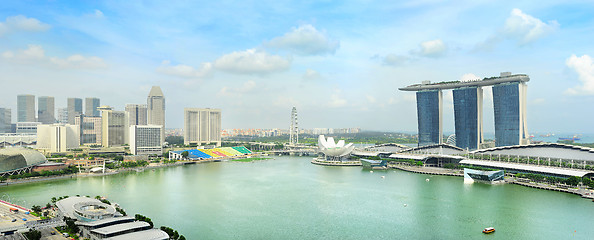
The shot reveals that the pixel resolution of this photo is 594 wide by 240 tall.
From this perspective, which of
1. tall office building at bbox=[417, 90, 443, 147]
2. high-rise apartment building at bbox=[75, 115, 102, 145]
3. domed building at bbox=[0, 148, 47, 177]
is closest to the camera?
domed building at bbox=[0, 148, 47, 177]

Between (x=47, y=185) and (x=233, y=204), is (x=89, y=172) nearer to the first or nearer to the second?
(x=47, y=185)

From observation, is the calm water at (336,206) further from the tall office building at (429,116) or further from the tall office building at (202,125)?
the tall office building at (202,125)

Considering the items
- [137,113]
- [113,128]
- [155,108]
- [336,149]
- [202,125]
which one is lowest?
[336,149]

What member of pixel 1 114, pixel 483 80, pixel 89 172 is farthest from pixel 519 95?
pixel 1 114

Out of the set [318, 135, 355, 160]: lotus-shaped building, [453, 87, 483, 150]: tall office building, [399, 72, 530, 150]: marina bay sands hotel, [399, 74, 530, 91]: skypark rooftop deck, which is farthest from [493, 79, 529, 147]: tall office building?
[318, 135, 355, 160]: lotus-shaped building

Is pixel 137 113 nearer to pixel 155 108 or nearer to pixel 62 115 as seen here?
pixel 155 108

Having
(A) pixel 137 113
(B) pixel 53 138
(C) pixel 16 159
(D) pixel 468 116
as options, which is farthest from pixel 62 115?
(D) pixel 468 116

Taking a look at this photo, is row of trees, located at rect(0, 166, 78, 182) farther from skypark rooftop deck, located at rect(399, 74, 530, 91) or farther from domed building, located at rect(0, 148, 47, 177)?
skypark rooftop deck, located at rect(399, 74, 530, 91)
